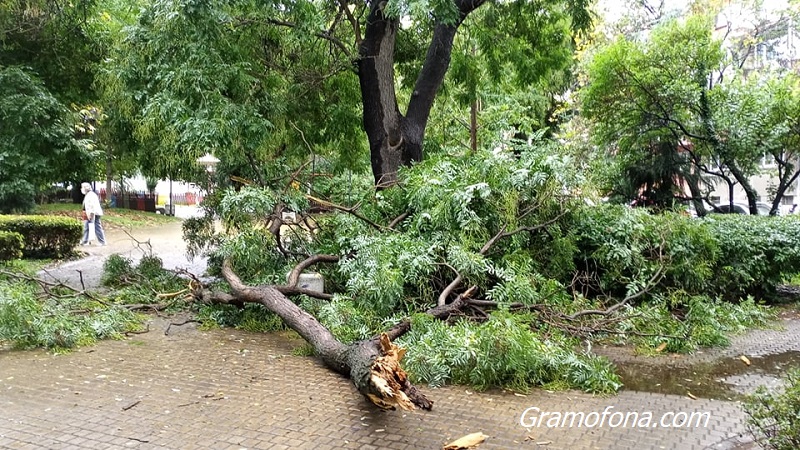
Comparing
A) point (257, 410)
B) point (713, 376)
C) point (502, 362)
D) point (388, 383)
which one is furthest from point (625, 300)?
point (257, 410)

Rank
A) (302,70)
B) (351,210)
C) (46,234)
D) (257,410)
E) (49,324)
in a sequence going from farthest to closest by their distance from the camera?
(46,234), (302,70), (351,210), (49,324), (257,410)

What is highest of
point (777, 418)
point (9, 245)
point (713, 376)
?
point (9, 245)

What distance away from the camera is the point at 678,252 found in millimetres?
8461

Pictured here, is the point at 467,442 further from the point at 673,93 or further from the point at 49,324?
the point at 673,93

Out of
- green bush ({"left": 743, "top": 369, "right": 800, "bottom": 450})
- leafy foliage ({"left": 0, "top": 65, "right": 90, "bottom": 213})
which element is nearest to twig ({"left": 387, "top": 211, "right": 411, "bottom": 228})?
green bush ({"left": 743, "top": 369, "right": 800, "bottom": 450})

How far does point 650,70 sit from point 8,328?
40.1ft

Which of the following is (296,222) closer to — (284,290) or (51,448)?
(284,290)

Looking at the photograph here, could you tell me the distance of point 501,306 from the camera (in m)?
6.64

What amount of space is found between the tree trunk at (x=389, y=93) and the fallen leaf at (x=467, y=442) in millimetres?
6626

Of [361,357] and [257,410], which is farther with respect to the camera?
[361,357]

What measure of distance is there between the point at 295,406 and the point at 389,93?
721cm

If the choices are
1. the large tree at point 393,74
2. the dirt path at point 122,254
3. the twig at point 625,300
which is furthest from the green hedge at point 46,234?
the twig at point 625,300

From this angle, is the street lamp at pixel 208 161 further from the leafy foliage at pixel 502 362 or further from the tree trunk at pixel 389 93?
the leafy foliage at pixel 502 362

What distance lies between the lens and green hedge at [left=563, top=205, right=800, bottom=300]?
8.41 metres
